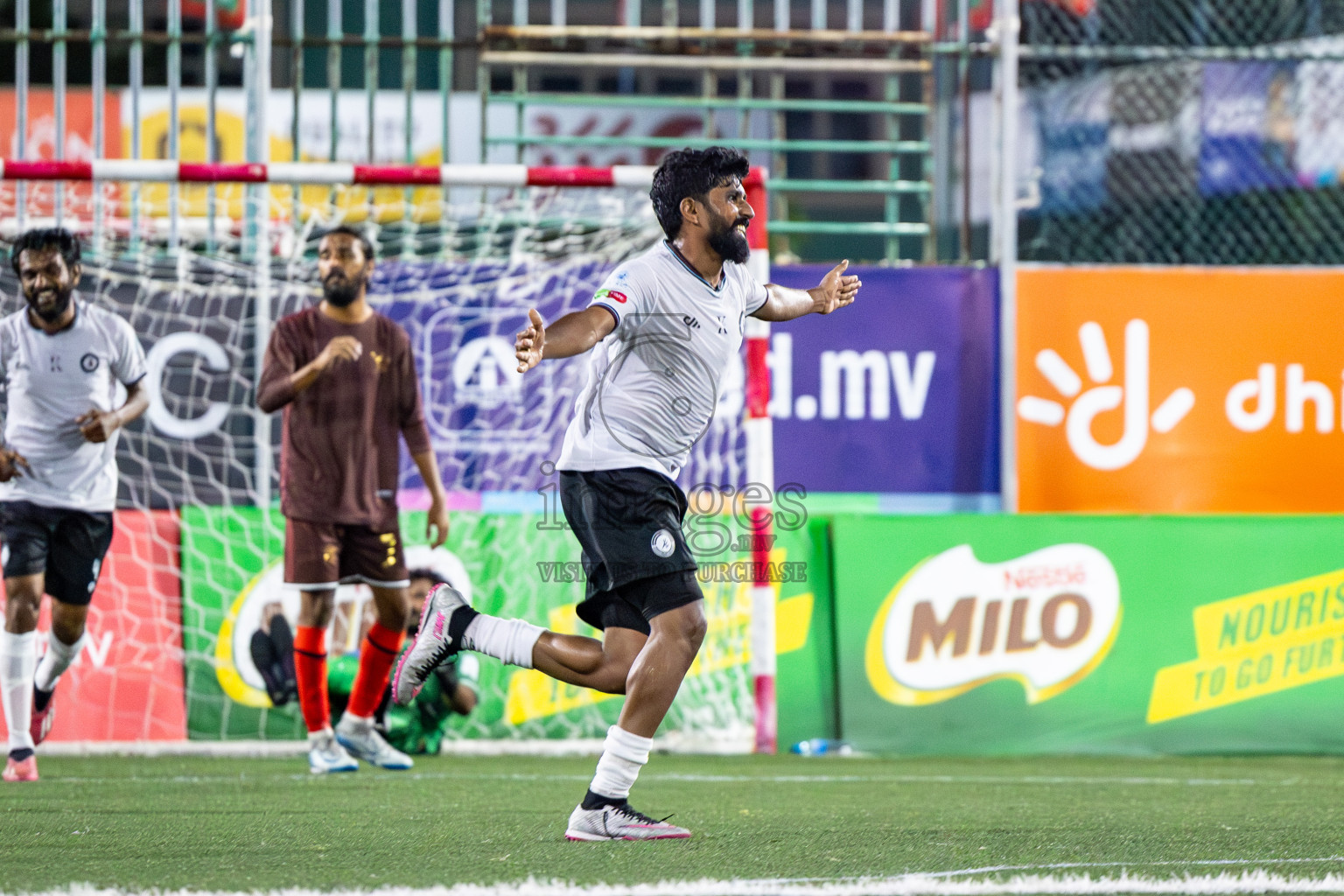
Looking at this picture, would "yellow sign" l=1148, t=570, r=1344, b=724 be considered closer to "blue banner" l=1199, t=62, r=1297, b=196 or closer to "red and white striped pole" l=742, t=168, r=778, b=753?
"red and white striped pole" l=742, t=168, r=778, b=753

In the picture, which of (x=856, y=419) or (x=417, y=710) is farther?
(x=856, y=419)

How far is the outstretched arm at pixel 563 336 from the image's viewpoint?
12.6 ft

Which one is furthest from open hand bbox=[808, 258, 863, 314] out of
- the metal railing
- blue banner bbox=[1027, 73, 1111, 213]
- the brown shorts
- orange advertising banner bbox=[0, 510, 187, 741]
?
blue banner bbox=[1027, 73, 1111, 213]

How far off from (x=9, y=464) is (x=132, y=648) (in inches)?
73.4

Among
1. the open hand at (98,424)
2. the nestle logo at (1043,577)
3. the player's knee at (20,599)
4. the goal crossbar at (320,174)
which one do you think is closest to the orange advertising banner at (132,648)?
the player's knee at (20,599)

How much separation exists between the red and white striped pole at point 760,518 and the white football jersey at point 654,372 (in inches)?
122

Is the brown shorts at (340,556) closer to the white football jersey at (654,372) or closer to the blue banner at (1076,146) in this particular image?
the white football jersey at (654,372)

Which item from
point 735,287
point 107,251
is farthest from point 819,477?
point 735,287

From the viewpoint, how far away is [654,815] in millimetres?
4953

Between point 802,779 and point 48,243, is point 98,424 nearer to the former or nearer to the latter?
point 48,243

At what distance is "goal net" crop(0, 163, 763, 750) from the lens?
7.66 m

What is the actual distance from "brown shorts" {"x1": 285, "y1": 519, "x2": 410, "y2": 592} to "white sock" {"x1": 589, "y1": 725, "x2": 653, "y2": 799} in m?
2.62

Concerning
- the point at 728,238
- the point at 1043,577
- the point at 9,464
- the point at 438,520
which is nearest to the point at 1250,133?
the point at 1043,577

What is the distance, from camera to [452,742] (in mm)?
7629
